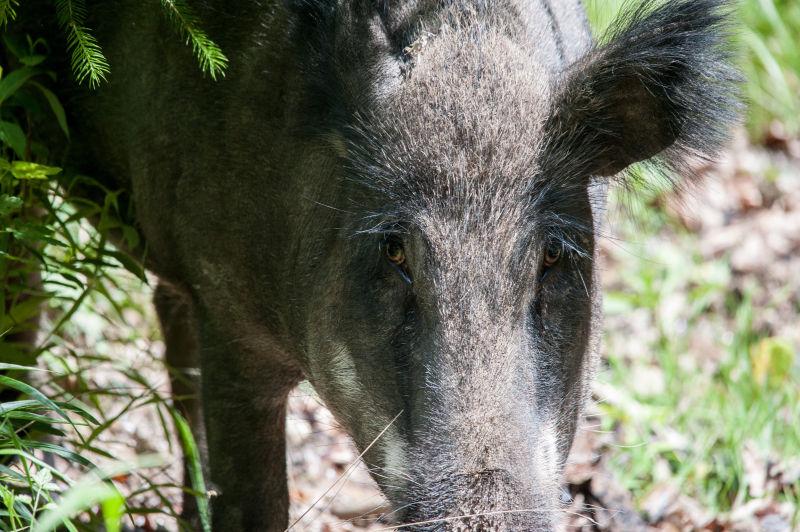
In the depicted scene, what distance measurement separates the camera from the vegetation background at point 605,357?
145 inches

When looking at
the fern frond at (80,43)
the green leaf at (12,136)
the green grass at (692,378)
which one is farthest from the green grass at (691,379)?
Result: the green leaf at (12,136)

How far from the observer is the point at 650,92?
3490mm

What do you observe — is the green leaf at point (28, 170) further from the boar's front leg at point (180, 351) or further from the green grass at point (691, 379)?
the green grass at point (691, 379)

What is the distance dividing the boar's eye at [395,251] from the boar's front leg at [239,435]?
881mm

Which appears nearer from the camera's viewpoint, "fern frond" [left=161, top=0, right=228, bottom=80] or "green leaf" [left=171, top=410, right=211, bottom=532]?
"fern frond" [left=161, top=0, right=228, bottom=80]

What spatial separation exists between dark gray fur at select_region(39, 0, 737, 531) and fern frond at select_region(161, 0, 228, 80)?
221 millimetres

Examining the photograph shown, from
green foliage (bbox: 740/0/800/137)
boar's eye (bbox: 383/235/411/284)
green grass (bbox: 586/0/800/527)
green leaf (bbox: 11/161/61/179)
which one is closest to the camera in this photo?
boar's eye (bbox: 383/235/411/284)

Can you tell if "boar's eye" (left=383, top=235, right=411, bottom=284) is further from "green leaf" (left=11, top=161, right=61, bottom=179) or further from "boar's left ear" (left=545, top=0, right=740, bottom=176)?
"green leaf" (left=11, top=161, right=61, bottom=179)

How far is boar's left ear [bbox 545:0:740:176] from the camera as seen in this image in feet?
11.3

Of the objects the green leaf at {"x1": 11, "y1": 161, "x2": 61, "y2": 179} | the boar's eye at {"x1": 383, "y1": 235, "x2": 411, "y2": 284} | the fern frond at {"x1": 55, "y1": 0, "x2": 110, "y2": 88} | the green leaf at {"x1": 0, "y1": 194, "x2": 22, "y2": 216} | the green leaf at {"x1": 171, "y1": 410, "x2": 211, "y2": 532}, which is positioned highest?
the fern frond at {"x1": 55, "y1": 0, "x2": 110, "y2": 88}

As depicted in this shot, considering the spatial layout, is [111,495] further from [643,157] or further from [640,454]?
[640,454]

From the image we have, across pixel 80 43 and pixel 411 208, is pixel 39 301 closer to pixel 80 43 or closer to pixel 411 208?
pixel 80 43

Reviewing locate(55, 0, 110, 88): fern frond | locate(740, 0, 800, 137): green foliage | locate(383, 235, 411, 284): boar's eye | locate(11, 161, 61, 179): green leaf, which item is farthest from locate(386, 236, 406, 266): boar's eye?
locate(740, 0, 800, 137): green foliage

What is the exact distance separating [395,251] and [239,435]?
1090 millimetres
